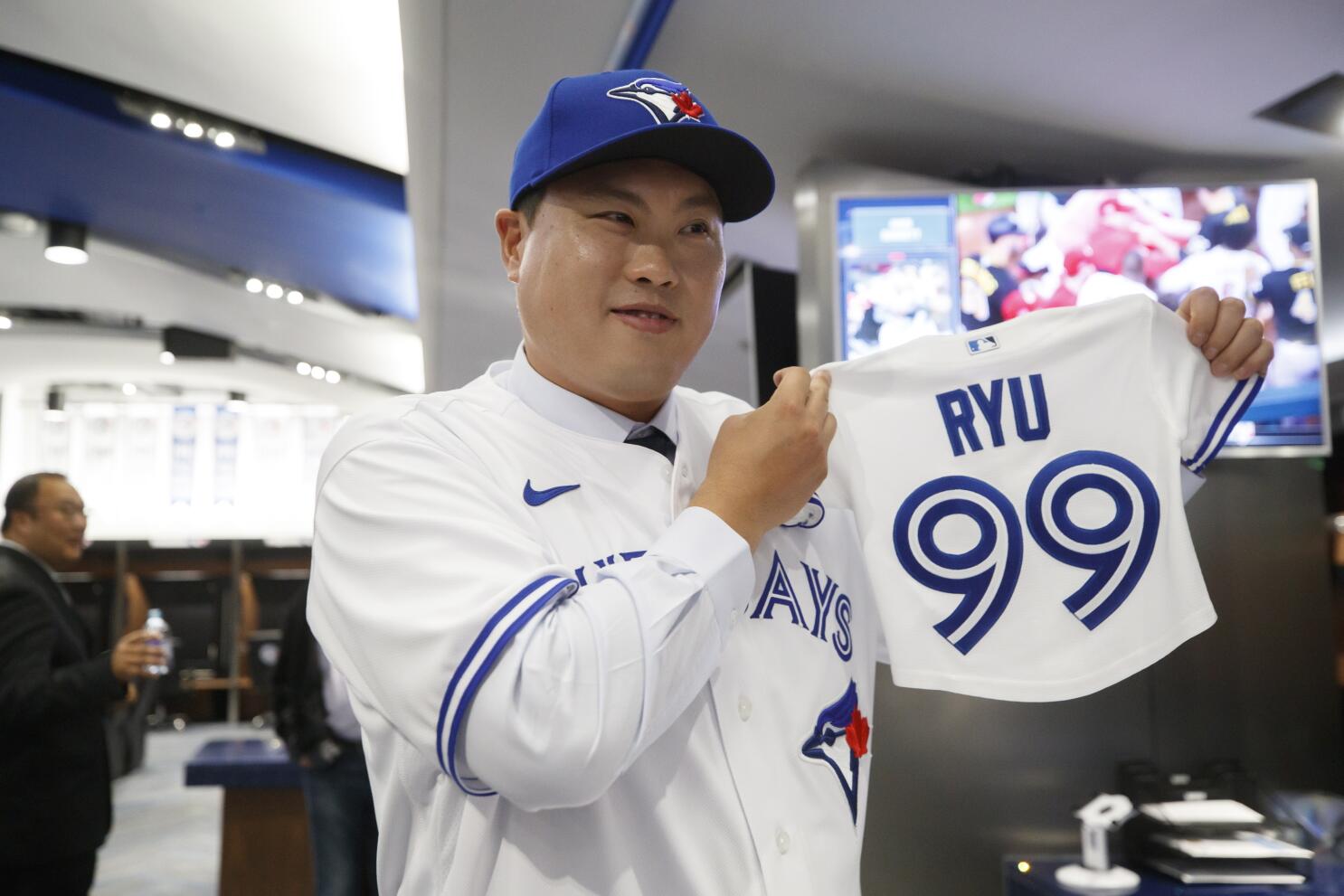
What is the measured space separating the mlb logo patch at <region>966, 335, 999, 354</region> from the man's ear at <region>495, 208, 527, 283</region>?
2.20 feet

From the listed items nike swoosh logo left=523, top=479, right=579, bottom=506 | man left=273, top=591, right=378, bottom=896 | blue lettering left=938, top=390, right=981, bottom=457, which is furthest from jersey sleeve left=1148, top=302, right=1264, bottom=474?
man left=273, top=591, right=378, bottom=896

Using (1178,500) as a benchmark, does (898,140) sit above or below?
above

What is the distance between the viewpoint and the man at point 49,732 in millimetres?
2990

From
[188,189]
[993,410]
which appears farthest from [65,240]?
[993,410]

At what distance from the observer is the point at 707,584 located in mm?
962

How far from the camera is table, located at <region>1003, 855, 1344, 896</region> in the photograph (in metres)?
2.65

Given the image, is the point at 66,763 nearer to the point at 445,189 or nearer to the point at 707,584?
the point at 445,189

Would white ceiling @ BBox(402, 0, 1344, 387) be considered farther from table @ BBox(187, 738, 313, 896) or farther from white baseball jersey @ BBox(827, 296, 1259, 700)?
table @ BBox(187, 738, 313, 896)

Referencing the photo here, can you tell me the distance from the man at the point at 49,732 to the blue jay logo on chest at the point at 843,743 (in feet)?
8.65

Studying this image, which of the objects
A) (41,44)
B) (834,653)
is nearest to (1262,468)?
(834,653)

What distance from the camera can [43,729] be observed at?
307 cm

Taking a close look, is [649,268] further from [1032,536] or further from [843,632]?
[1032,536]

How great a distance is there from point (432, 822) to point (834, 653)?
482mm

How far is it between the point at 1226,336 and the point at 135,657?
3.04 meters
